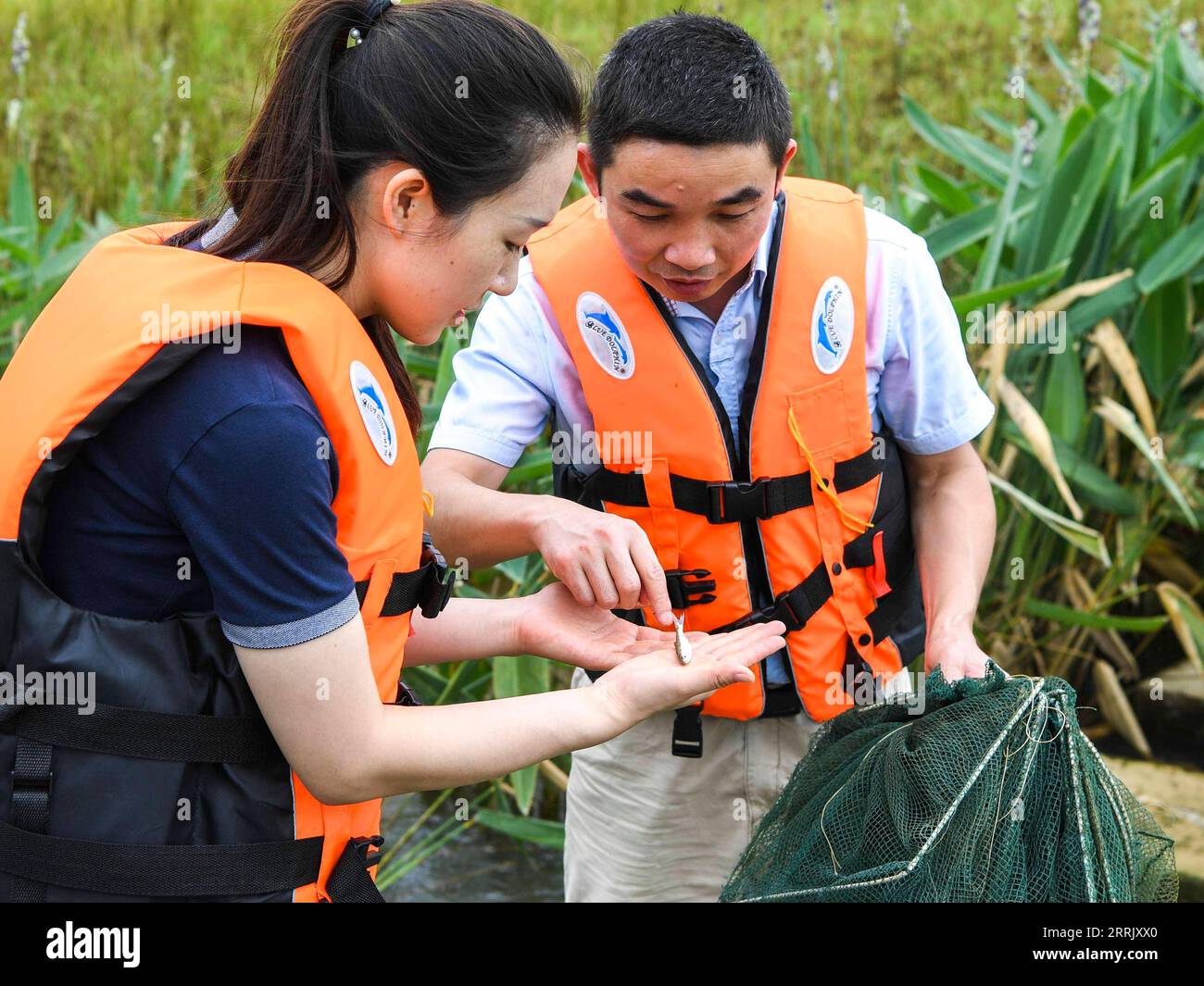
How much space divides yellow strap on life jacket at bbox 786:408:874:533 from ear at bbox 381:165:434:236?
843 mm

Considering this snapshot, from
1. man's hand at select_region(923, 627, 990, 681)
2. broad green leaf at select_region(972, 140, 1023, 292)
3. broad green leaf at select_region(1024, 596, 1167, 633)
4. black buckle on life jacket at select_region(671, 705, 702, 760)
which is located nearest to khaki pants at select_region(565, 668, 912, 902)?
black buckle on life jacket at select_region(671, 705, 702, 760)

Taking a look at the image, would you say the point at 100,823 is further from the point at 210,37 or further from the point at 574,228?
the point at 210,37

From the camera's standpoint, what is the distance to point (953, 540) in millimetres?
2262

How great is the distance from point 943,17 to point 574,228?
5454mm

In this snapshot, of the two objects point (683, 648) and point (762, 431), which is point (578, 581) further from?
point (762, 431)

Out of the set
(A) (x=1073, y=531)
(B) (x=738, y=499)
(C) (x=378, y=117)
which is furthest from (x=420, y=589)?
(A) (x=1073, y=531)

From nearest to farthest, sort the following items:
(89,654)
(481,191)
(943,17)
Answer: (89,654), (481,191), (943,17)

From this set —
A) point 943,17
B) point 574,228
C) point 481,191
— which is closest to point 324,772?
point 481,191

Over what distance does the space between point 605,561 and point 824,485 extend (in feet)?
1.57

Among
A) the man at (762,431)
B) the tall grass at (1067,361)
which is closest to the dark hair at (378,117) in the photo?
the man at (762,431)

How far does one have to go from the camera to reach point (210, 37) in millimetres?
6301

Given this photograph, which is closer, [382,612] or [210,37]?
[382,612]

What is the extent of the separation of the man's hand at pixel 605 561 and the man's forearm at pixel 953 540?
1.72 feet

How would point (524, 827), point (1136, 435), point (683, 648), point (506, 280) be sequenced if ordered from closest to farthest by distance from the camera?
point (506, 280) → point (683, 648) → point (524, 827) → point (1136, 435)
